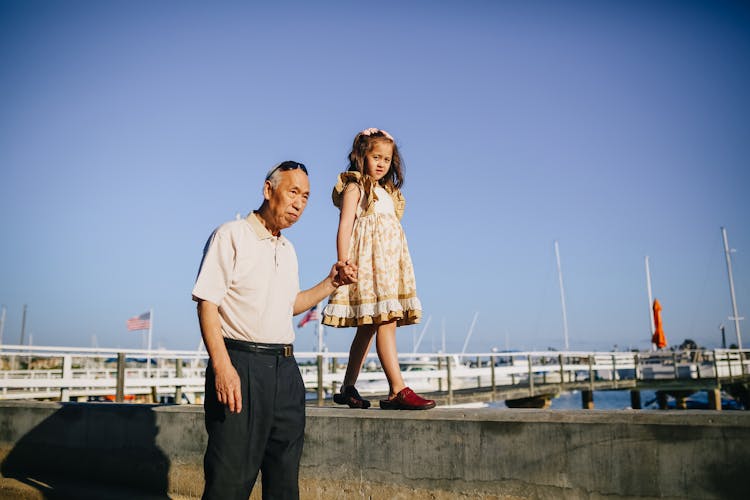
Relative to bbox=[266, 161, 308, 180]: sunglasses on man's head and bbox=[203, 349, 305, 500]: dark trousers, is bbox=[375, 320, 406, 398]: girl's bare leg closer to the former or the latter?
bbox=[203, 349, 305, 500]: dark trousers

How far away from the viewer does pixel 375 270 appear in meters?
3.67

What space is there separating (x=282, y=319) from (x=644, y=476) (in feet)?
5.32

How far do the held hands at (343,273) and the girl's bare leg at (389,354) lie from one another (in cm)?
85

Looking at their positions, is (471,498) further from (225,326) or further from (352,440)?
(225,326)

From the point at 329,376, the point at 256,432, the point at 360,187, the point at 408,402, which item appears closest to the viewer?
the point at 256,432

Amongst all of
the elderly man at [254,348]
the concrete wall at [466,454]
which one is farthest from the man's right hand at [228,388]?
the concrete wall at [466,454]

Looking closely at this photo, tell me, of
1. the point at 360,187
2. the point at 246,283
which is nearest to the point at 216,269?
the point at 246,283

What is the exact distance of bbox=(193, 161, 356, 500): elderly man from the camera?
2297mm

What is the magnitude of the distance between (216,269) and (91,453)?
116 inches

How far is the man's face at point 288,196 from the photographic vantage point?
256cm

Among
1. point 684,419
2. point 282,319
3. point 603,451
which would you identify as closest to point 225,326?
point 282,319

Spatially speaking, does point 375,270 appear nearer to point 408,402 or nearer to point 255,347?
point 408,402

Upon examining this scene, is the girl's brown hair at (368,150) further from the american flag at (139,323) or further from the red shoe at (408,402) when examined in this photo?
the american flag at (139,323)

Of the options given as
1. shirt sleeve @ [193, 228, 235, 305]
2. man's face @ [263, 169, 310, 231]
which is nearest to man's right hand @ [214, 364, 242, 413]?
shirt sleeve @ [193, 228, 235, 305]
